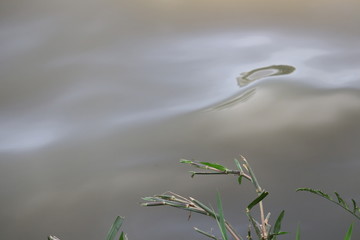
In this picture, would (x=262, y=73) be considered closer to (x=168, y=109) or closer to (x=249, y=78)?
(x=249, y=78)

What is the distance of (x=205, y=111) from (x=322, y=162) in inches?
8.1

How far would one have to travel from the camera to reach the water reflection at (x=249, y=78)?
89cm

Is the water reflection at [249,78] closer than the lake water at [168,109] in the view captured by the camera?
No

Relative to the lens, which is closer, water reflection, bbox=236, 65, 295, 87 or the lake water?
the lake water

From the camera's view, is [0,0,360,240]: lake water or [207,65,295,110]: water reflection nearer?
[0,0,360,240]: lake water

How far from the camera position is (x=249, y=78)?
947 millimetres

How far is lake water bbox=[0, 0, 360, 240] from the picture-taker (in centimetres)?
72

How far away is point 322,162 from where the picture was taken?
0.75m

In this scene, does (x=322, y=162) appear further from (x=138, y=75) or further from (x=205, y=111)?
(x=138, y=75)

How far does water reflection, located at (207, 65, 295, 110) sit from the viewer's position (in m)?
0.89

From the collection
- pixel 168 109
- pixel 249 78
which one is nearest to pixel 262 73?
pixel 249 78

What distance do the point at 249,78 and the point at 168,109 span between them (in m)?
0.15

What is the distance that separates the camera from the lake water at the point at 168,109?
716 mm

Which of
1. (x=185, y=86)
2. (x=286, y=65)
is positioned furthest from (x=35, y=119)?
(x=286, y=65)
